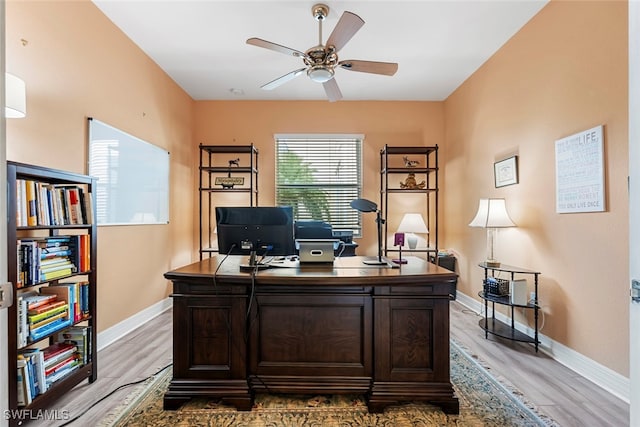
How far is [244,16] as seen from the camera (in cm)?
276

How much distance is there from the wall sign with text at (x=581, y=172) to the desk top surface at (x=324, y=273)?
1.23 meters

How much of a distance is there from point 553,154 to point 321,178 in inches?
115

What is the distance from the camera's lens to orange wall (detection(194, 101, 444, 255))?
15.5 feet

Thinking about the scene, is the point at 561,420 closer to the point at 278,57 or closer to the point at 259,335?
the point at 259,335

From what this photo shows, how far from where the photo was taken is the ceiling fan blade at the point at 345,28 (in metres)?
2.08

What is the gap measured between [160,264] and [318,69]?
2870mm

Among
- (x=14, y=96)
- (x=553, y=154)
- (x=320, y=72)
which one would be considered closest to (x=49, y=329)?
(x=14, y=96)

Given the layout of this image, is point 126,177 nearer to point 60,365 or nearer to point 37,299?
point 37,299

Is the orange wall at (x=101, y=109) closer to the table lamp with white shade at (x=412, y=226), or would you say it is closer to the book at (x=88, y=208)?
the book at (x=88, y=208)

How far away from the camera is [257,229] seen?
2.03 meters

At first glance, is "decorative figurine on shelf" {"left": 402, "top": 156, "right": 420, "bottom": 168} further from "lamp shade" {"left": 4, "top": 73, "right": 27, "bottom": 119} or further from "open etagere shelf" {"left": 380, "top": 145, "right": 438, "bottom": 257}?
"lamp shade" {"left": 4, "top": 73, "right": 27, "bottom": 119}

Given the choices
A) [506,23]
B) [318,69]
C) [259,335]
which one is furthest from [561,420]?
[506,23]

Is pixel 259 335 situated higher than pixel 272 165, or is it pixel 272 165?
pixel 272 165

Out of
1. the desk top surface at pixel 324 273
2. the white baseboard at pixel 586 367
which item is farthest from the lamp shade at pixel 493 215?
the desk top surface at pixel 324 273
